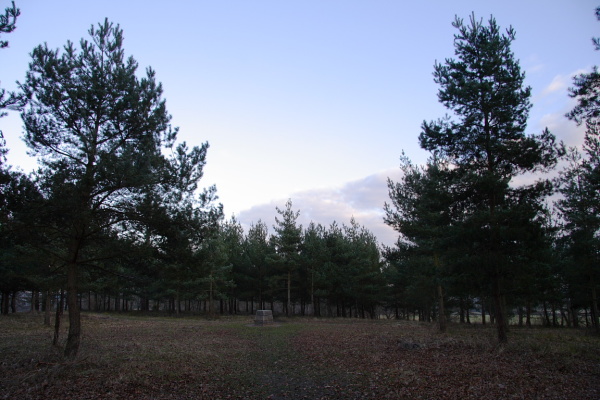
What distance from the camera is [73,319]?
11.1m

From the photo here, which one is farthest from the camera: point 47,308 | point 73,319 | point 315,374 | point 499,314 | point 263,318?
point 263,318

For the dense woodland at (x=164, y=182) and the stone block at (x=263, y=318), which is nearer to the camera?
the dense woodland at (x=164, y=182)

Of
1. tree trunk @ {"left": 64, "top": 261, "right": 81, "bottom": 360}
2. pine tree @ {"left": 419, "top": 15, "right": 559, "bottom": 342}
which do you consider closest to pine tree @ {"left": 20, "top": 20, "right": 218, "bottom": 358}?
tree trunk @ {"left": 64, "top": 261, "right": 81, "bottom": 360}

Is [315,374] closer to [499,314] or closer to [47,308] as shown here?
[499,314]

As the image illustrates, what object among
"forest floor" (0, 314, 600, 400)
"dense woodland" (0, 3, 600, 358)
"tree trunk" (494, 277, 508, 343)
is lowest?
"forest floor" (0, 314, 600, 400)

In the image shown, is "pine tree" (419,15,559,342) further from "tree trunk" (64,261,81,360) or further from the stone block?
the stone block

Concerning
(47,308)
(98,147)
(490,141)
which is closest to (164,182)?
(98,147)

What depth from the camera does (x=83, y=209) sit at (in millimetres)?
9703

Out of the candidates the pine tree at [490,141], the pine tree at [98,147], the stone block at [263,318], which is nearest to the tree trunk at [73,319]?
the pine tree at [98,147]

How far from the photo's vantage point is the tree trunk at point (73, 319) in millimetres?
10781

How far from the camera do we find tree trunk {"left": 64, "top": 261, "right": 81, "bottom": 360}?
1078cm

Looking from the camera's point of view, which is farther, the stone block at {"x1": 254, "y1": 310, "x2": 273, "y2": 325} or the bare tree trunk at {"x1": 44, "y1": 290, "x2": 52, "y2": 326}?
the stone block at {"x1": 254, "y1": 310, "x2": 273, "y2": 325}

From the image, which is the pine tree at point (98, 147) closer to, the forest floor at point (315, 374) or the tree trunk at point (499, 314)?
the forest floor at point (315, 374)

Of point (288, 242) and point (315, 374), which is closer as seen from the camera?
point (315, 374)
